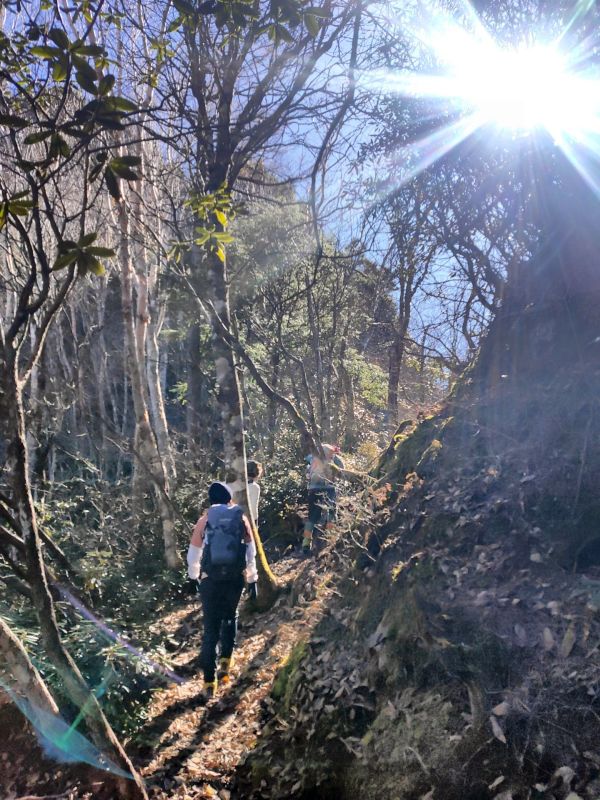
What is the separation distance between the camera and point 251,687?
5172mm

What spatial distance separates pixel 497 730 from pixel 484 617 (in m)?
0.76

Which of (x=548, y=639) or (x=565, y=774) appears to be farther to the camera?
(x=548, y=639)

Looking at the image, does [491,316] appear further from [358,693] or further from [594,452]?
[358,693]

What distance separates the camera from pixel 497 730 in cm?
289

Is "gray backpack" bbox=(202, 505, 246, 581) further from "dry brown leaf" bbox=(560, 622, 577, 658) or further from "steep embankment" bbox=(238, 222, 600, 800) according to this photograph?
"dry brown leaf" bbox=(560, 622, 577, 658)

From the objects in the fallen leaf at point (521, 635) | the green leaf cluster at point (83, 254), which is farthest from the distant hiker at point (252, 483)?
the green leaf cluster at point (83, 254)

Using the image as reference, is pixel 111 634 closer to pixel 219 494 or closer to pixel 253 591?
pixel 219 494

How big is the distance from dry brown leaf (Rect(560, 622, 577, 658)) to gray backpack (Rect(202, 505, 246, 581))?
2.97 meters

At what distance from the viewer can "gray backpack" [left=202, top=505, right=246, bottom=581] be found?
5152mm

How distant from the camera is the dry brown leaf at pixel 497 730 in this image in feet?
9.34

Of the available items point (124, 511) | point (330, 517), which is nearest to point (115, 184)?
point (330, 517)

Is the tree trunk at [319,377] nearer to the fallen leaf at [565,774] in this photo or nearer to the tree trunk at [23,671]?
the tree trunk at [23,671]

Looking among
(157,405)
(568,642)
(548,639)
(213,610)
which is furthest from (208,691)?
(157,405)

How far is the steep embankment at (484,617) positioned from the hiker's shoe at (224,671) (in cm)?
75
